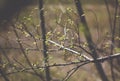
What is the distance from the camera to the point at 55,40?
294 cm

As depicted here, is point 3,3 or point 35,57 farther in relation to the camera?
point 3,3

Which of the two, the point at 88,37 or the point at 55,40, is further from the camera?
the point at 88,37

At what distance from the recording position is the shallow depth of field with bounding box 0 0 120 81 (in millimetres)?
3086

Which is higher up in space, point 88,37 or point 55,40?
point 55,40

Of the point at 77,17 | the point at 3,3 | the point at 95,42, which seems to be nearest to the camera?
the point at 77,17

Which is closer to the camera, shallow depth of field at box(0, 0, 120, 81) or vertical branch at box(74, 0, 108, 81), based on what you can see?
shallow depth of field at box(0, 0, 120, 81)

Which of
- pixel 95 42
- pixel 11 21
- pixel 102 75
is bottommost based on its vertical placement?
pixel 102 75

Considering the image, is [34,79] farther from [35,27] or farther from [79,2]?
[79,2]

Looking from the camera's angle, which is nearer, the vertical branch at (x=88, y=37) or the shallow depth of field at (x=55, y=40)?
the shallow depth of field at (x=55, y=40)

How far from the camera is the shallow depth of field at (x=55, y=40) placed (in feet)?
A: 10.1

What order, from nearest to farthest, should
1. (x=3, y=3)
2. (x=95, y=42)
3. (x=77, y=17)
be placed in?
(x=77, y=17) → (x=95, y=42) → (x=3, y=3)

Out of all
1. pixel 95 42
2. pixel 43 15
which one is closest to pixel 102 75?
pixel 95 42

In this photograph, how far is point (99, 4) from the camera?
12.1 feet

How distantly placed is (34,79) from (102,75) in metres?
0.70
